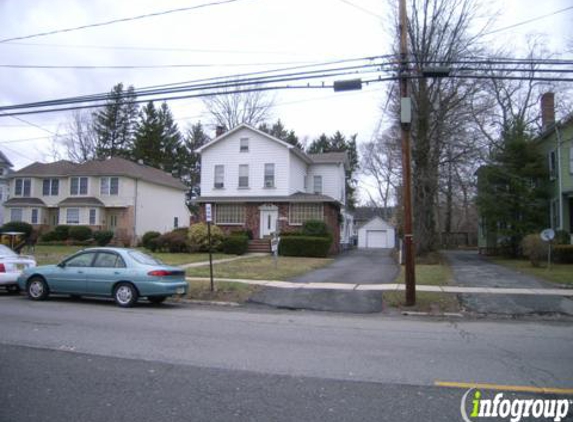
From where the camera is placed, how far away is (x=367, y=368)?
6145 millimetres

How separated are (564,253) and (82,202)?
116ft

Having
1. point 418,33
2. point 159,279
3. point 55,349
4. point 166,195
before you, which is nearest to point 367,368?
point 55,349

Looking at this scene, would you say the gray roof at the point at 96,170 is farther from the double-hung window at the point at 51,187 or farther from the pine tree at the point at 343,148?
the pine tree at the point at 343,148

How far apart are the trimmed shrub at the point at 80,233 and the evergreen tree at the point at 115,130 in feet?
91.0

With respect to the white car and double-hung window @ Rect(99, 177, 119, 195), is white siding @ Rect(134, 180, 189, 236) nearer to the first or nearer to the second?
double-hung window @ Rect(99, 177, 119, 195)

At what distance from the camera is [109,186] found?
129 ft

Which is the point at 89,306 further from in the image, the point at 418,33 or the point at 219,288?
the point at 418,33

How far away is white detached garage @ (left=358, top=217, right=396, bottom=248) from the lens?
50719 mm

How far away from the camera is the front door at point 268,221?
3181 cm

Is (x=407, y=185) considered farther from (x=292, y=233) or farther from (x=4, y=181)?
(x=4, y=181)

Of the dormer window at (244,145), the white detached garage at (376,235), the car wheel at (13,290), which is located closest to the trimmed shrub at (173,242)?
the dormer window at (244,145)

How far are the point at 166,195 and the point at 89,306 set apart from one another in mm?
35281

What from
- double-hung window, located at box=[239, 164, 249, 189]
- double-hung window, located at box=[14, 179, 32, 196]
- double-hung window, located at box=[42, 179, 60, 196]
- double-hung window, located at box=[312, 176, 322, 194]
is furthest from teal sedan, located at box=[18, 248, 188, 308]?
double-hung window, located at box=[14, 179, 32, 196]

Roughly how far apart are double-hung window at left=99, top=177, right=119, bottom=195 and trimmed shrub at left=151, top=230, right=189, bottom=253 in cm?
1331
